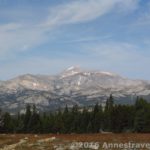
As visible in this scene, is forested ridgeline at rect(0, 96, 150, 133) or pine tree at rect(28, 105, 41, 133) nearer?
forested ridgeline at rect(0, 96, 150, 133)

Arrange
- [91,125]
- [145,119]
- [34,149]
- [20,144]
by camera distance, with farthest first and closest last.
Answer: [91,125] < [145,119] < [20,144] < [34,149]

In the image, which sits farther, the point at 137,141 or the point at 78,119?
the point at 78,119

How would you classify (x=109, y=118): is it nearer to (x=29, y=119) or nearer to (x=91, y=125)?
(x=91, y=125)

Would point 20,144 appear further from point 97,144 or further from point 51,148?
point 97,144

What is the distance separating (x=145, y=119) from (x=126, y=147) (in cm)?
7250

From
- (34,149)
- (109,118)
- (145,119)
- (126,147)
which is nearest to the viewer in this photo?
(126,147)

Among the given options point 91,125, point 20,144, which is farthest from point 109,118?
point 20,144

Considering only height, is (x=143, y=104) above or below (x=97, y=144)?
above

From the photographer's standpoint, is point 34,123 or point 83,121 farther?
point 83,121

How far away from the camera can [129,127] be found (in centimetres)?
11788

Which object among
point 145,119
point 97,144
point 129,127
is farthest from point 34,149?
point 129,127

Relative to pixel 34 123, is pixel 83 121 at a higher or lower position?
higher

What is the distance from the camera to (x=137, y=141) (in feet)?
135

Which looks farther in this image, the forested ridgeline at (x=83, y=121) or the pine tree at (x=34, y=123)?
the pine tree at (x=34, y=123)
